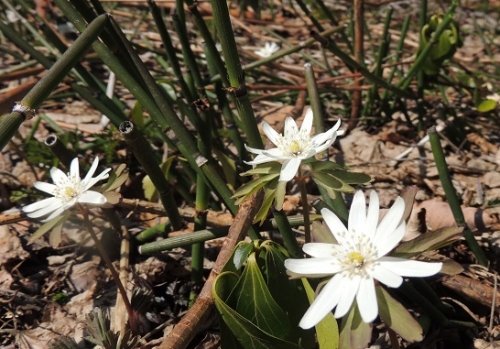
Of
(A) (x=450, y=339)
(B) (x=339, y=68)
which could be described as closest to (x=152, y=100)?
(A) (x=450, y=339)

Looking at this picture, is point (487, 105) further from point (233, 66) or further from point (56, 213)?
point (56, 213)

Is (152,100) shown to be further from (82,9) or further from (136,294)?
(136,294)

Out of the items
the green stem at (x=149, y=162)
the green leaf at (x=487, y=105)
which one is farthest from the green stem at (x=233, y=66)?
the green leaf at (x=487, y=105)

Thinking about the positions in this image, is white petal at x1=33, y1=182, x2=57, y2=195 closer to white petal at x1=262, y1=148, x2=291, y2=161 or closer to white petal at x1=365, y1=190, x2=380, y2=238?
white petal at x1=262, y1=148, x2=291, y2=161

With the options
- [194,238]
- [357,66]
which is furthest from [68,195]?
[357,66]

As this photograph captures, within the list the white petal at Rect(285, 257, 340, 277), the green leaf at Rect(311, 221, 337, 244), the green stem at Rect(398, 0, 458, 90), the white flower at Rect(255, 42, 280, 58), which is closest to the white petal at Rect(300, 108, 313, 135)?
the green leaf at Rect(311, 221, 337, 244)

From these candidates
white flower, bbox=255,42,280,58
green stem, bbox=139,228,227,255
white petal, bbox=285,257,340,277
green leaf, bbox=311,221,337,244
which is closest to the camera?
white petal, bbox=285,257,340,277

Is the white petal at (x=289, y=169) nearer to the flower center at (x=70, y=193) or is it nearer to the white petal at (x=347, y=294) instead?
the white petal at (x=347, y=294)
